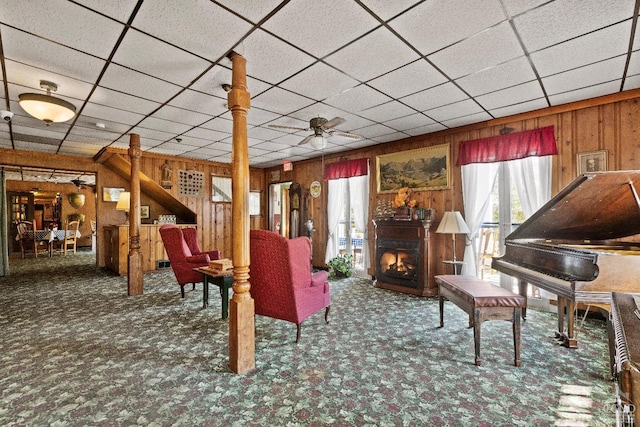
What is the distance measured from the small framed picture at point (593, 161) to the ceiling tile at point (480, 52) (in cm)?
205

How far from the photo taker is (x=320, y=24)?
222cm

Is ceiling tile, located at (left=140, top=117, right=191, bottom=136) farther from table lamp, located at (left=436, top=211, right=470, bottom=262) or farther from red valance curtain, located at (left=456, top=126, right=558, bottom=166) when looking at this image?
red valance curtain, located at (left=456, top=126, right=558, bottom=166)

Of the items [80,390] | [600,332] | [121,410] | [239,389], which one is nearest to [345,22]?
[239,389]

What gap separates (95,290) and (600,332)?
284 inches

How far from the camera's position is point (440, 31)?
7.59 ft

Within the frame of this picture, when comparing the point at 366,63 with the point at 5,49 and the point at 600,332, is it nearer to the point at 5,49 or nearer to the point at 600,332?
the point at 5,49

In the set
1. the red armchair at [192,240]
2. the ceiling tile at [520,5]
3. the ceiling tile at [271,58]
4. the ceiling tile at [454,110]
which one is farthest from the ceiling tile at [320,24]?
the red armchair at [192,240]

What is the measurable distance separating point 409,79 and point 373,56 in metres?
0.66

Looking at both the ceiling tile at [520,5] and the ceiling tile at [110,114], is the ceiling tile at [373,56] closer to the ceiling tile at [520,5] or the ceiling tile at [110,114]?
the ceiling tile at [520,5]

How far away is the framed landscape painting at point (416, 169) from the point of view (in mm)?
5109

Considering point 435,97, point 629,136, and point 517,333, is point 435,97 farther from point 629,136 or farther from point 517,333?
point 517,333

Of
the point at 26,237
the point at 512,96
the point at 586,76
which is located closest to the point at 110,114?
the point at 512,96

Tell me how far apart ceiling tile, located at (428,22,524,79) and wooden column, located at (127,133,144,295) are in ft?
15.6

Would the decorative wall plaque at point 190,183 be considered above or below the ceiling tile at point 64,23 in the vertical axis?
below
